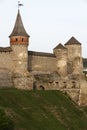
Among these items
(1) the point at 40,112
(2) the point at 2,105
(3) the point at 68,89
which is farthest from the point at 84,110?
(2) the point at 2,105

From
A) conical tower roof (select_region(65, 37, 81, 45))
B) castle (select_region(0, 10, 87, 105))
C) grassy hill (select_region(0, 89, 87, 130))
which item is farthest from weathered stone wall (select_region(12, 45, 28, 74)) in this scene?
conical tower roof (select_region(65, 37, 81, 45))

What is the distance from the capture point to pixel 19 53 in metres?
76.8

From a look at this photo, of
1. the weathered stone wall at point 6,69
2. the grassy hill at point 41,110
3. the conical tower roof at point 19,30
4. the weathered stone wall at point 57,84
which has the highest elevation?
the conical tower roof at point 19,30

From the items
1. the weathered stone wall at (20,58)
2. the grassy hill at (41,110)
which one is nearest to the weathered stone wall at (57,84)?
the grassy hill at (41,110)

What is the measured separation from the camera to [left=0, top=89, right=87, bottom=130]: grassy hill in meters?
62.0

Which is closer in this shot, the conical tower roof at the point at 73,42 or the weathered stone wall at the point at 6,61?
the weathered stone wall at the point at 6,61

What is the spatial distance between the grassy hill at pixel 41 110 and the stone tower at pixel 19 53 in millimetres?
2891

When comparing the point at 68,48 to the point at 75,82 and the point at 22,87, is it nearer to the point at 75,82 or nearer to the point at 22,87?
the point at 75,82

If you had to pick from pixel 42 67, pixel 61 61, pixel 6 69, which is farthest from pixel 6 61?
pixel 61 61

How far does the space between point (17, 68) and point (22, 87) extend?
Result: 3.07 meters

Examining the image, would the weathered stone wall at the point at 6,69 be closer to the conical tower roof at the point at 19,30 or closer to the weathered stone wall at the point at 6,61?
the weathered stone wall at the point at 6,61

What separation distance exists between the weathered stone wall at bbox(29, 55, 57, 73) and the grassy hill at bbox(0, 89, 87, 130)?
5.87 metres

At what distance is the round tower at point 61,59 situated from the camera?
84125mm

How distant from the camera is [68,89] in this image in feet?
268
